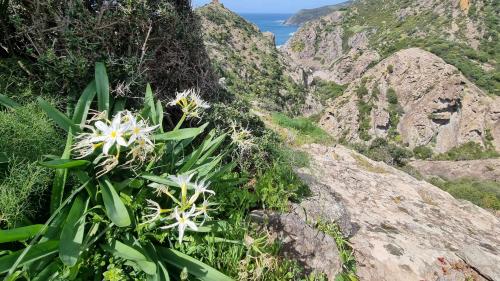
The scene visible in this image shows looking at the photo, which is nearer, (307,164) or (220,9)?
(307,164)

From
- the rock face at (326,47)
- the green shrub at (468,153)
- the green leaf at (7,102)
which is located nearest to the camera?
the green leaf at (7,102)

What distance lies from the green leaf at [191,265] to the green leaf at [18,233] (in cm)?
67

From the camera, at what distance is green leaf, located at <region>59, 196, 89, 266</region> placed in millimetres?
1788

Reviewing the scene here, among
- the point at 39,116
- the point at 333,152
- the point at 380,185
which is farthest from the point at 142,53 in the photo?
the point at 333,152

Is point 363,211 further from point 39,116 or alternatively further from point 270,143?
point 39,116

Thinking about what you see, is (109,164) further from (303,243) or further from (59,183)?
(303,243)

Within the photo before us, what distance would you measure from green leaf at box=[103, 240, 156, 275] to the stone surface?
1.20 m

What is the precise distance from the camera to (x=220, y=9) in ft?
121

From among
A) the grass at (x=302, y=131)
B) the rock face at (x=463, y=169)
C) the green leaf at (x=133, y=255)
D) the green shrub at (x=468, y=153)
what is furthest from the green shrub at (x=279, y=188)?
the green shrub at (x=468, y=153)

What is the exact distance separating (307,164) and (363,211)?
116cm

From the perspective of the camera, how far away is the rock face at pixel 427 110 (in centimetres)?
4325

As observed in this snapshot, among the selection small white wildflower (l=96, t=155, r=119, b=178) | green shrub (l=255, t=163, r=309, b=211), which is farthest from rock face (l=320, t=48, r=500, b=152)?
small white wildflower (l=96, t=155, r=119, b=178)

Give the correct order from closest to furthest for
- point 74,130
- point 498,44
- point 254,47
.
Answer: point 74,130 → point 254,47 → point 498,44

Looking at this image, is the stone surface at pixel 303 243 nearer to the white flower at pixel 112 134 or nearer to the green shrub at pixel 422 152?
the white flower at pixel 112 134
